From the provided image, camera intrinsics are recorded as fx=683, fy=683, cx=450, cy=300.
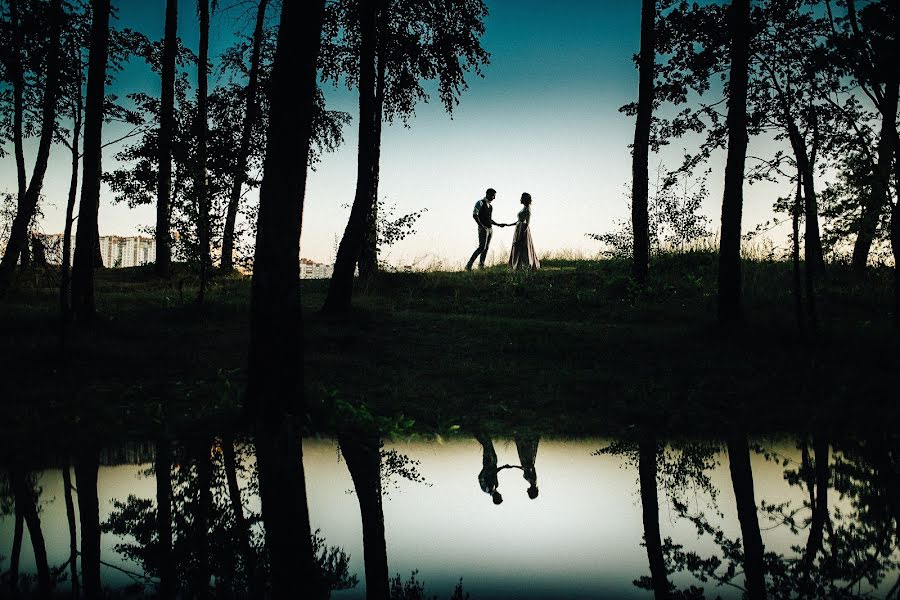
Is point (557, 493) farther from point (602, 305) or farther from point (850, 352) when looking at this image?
point (602, 305)

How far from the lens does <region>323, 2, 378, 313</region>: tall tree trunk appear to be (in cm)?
1638

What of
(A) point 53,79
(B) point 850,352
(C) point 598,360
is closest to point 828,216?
(B) point 850,352

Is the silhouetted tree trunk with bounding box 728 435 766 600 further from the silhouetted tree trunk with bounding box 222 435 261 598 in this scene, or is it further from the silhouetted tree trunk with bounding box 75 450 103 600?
the silhouetted tree trunk with bounding box 75 450 103 600

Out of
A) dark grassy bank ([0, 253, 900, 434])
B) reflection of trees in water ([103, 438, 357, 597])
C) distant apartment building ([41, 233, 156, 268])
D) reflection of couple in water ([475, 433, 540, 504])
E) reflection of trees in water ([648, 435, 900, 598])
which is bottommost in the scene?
reflection of couple in water ([475, 433, 540, 504])

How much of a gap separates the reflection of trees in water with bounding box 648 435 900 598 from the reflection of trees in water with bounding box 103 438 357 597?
2276mm

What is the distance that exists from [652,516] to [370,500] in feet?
7.44

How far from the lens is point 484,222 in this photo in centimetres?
2502

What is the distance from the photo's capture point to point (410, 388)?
36.7 feet

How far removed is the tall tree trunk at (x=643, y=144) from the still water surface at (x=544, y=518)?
41.1 feet

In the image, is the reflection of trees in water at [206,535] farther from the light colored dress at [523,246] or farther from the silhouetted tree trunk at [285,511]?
the light colored dress at [523,246]

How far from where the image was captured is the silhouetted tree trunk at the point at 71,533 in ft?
12.7

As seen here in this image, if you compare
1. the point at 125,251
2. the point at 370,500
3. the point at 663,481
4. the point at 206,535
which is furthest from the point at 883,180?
the point at 125,251

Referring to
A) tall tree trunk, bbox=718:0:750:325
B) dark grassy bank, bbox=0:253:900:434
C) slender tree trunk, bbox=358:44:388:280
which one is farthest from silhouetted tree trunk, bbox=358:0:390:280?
tall tree trunk, bbox=718:0:750:325

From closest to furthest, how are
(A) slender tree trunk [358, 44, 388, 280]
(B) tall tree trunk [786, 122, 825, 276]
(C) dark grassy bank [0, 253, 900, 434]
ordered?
(C) dark grassy bank [0, 253, 900, 434] < (B) tall tree trunk [786, 122, 825, 276] < (A) slender tree trunk [358, 44, 388, 280]
